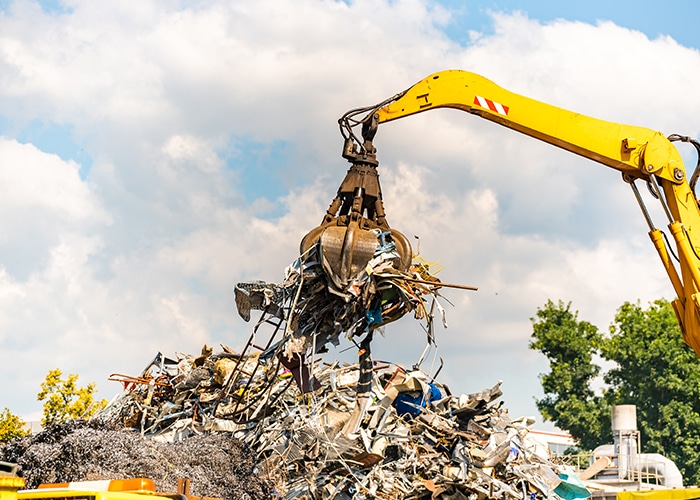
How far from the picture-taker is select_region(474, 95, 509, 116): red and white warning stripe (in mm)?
11578

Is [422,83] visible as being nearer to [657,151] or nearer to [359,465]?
[657,151]

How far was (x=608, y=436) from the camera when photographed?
116 feet

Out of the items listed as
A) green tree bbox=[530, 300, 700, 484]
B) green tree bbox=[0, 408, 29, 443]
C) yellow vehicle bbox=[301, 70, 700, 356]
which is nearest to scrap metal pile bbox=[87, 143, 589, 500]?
yellow vehicle bbox=[301, 70, 700, 356]

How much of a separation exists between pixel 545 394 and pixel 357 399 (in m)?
27.4

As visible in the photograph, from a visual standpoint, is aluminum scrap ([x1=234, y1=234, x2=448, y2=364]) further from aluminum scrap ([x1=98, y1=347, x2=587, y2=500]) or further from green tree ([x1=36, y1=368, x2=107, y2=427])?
green tree ([x1=36, y1=368, x2=107, y2=427])

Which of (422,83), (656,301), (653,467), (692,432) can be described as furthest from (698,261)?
(656,301)

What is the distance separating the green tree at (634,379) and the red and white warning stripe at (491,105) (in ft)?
84.0

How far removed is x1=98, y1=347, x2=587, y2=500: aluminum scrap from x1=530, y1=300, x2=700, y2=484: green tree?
24.5 meters

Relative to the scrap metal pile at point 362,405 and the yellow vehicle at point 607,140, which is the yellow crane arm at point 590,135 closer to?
the yellow vehicle at point 607,140

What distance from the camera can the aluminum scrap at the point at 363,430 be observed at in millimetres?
9766

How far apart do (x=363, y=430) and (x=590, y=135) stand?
4.81 metres

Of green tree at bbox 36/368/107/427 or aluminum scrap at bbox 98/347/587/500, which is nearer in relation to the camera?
aluminum scrap at bbox 98/347/587/500

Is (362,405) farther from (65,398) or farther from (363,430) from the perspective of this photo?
(65,398)

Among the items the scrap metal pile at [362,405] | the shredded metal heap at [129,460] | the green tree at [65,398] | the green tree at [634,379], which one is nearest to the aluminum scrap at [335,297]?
the scrap metal pile at [362,405]
